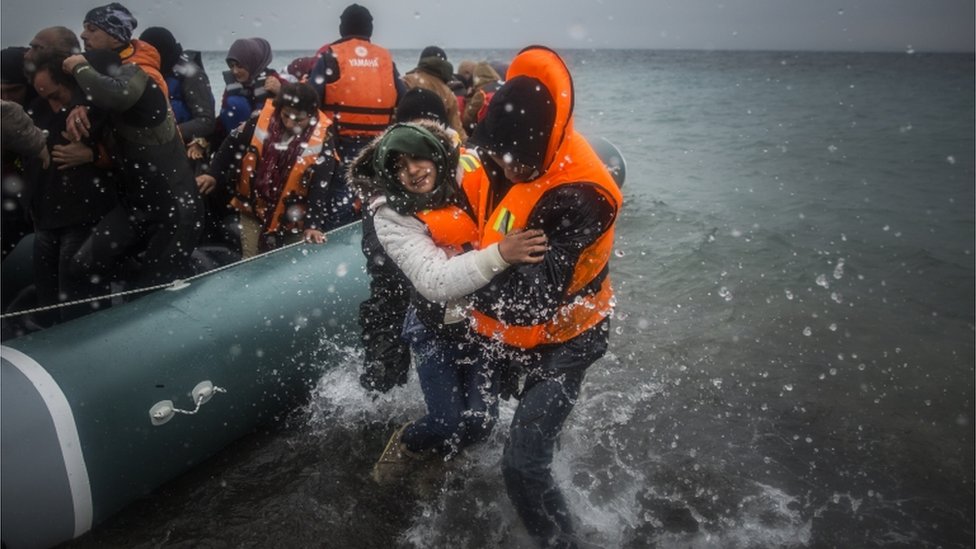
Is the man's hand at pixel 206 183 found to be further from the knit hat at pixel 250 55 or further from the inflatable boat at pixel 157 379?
the knit hat at pixel 250 55

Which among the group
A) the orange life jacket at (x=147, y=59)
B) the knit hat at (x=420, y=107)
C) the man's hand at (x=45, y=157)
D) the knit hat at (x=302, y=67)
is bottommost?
the man's hand at (x=45, y=157)

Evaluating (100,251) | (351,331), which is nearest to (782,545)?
(351,331)

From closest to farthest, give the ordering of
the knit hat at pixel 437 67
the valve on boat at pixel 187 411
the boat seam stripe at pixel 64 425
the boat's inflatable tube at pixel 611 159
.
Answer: the boat seam stripe at pixel 64 425 < the valve on boat at pixel 187 411 < the knit hat at pixel 437 67 < the boat's inflatable tube at pixel 611 159

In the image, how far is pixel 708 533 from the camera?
2.93 meters

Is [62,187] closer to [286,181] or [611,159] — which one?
[286,181]

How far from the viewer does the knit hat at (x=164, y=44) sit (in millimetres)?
4266

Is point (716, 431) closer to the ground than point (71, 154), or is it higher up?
closer to the ground

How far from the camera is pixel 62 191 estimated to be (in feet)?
10.6

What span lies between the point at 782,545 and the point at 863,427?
1.34 m

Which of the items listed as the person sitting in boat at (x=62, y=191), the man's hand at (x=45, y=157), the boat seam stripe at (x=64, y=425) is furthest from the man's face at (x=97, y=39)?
the boat seam stripe at (x=64, y=425)

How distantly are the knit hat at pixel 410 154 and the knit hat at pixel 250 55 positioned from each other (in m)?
3.01

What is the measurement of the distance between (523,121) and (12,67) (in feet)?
10.6

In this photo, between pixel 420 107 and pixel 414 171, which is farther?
pixel 420 107

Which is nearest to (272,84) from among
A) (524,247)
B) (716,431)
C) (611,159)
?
(524,247)
